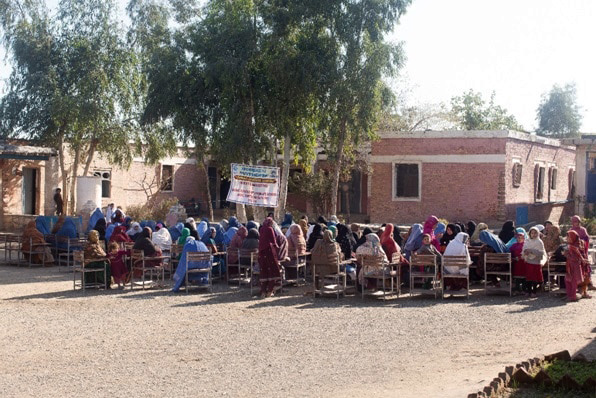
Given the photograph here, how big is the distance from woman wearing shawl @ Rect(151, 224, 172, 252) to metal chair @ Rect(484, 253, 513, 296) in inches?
241

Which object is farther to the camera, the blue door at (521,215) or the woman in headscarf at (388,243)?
the blue door at (521,215)

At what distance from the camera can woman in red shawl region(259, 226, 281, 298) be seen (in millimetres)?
13516

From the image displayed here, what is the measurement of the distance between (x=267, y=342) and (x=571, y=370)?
3644 millimetres

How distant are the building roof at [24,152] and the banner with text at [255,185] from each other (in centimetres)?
873

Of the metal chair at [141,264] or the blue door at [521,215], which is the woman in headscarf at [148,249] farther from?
the blue door at [521,215]

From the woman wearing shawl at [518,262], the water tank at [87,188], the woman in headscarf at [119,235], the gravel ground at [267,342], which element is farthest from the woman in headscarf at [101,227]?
the woman wearing shawl at [518,262]

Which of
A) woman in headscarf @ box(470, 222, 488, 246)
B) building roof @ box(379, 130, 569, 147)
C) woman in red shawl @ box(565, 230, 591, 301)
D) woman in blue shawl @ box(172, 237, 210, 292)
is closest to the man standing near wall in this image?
building roof @ box(379, 130, 569, 147)

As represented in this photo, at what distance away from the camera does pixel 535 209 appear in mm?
28391

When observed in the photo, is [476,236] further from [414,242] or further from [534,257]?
[534,257]

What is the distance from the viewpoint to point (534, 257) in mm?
13031

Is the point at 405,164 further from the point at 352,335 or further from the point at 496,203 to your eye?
the point at 352,335

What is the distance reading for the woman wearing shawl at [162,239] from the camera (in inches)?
614

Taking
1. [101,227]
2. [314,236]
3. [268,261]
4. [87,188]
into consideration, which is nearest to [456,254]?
[268,261]

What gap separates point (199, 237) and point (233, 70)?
22.0 ft
